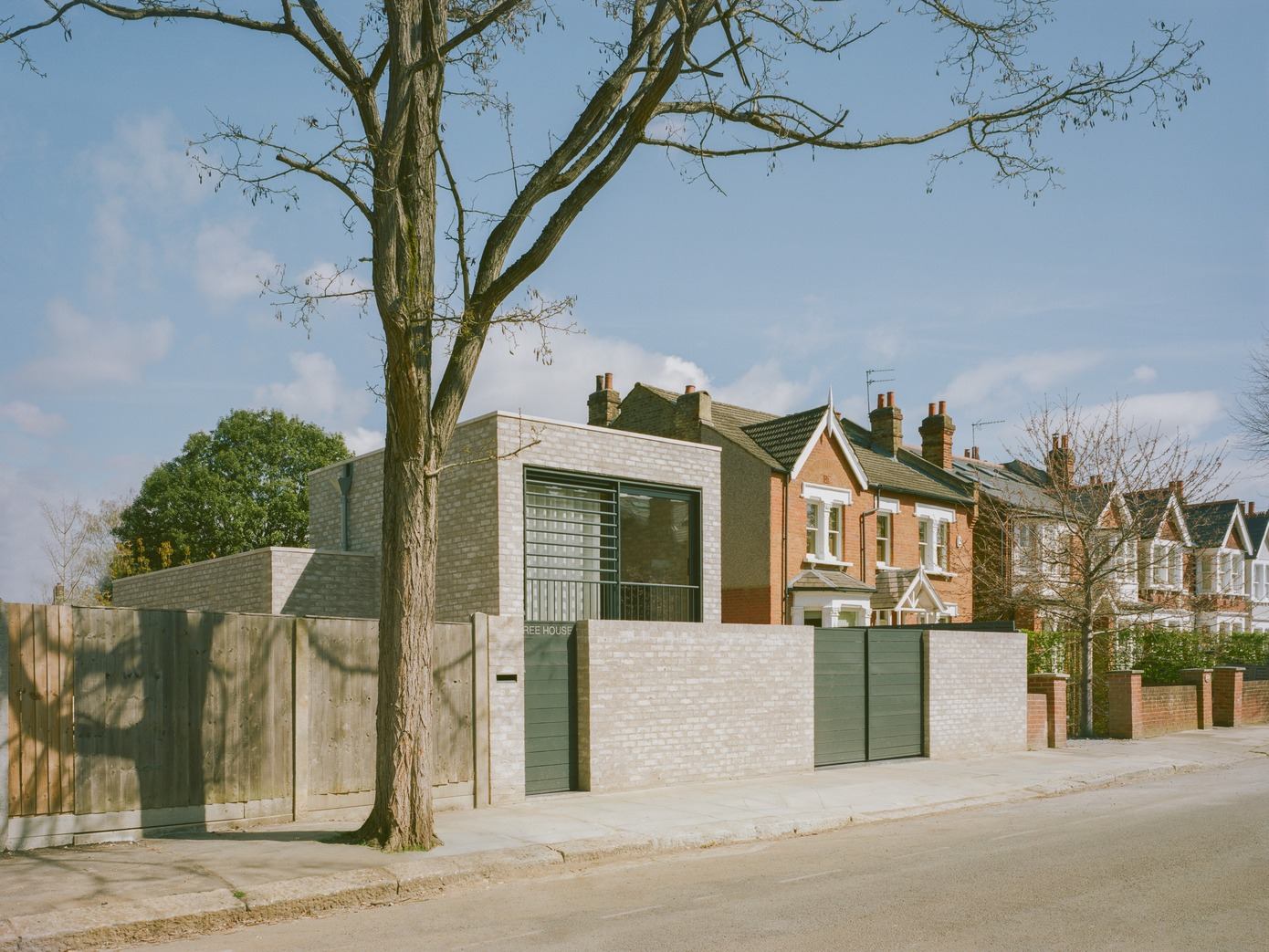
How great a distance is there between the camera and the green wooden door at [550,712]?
13.3 metres

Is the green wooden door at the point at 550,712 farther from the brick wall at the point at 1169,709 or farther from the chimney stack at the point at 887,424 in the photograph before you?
the chimney stack at the point at 887,424

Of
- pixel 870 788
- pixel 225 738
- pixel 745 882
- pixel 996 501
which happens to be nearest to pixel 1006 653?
pixel 870 788

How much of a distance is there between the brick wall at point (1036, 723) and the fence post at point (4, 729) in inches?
677

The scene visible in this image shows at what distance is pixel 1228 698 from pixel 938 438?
1351cm

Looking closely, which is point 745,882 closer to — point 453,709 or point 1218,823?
point 453,709

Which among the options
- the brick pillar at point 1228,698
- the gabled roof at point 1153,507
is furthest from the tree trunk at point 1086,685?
the brick pillar at point 1228,698

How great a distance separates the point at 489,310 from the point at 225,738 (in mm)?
4853

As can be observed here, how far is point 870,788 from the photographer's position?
14.8 meters

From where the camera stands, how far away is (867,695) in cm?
1769

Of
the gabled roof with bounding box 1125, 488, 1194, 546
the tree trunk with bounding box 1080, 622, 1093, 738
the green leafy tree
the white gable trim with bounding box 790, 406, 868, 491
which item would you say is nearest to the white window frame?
the white gable trim with bounding box 790, 406, 868, 491

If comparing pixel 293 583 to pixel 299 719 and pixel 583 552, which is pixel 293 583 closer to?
pixel 583 552

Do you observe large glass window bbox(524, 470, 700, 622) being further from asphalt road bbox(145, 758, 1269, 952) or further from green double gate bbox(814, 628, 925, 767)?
asphalt road bbox(145, 758, 1269, 952)

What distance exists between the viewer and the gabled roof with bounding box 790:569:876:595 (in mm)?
27969

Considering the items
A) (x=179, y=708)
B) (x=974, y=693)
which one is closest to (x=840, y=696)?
(x=974, y=693)
